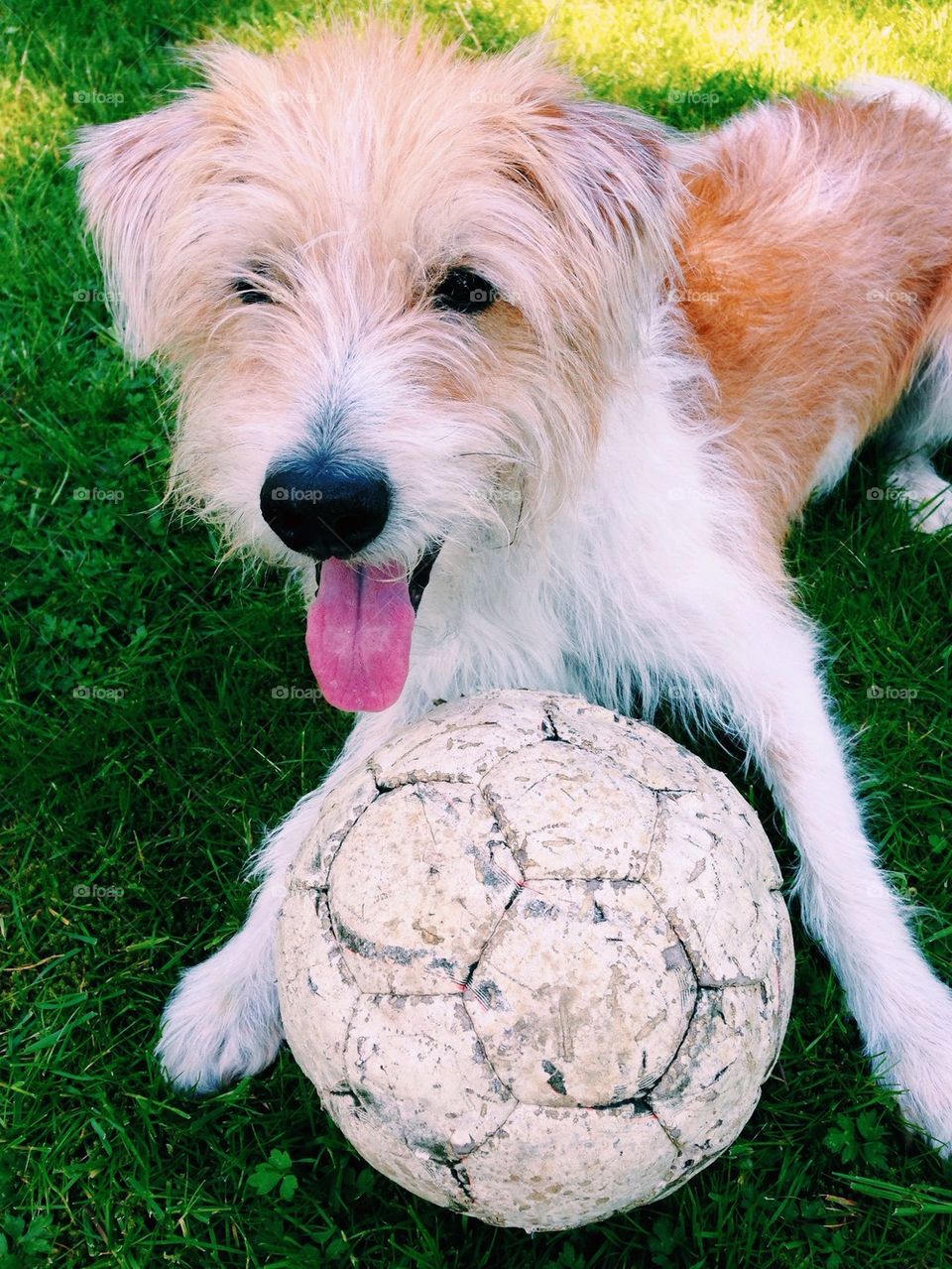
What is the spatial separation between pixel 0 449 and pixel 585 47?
3683 mm

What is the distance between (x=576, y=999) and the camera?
1.72 m

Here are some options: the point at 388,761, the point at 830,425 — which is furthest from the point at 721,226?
the point at 388,761

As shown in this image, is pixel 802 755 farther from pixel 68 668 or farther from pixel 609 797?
pixel 68 668

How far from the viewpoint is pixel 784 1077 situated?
Answer: 252 cm

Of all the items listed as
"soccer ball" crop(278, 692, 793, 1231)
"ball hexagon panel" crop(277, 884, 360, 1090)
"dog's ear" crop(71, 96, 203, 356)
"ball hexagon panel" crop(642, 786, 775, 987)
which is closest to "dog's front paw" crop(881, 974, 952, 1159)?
"soccer ball" crop(278, 692, 793, 1231)

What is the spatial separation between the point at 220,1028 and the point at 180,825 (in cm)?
70

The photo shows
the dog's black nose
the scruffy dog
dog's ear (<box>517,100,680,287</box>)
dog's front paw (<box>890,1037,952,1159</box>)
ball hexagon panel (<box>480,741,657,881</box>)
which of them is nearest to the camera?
ball hexagon panel (<box>480,741,657,881</box>)

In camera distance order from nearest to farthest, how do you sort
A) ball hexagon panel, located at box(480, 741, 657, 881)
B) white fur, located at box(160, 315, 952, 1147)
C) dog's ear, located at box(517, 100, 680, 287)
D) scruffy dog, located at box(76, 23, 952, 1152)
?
1. ball hexagon panel, located at box(480, 741, 657, 881)
2. scruffy dog, located at box(76, 23, 952, 1152)
3. dog's ear, located at box(517, 100, 680, 287)
4. white fur, located at box(160, 315, 952, 1147)

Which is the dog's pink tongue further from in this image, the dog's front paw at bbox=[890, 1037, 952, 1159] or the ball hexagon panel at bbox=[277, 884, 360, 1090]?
the dog's front paw at bbox=[890, 1037, 952, 1159]

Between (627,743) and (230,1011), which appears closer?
(627,743)

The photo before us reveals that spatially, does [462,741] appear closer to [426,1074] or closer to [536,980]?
[536,980]

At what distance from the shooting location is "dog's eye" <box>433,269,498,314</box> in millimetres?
2219

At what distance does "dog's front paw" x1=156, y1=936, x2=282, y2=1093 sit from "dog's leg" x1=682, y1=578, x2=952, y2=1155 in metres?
1.43

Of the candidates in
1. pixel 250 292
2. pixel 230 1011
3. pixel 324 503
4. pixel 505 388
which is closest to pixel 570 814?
pixel 324 503
